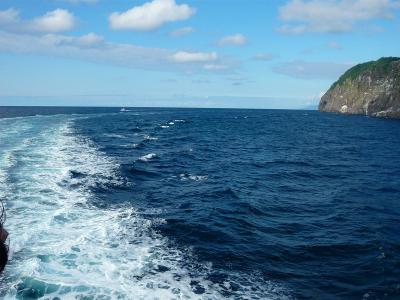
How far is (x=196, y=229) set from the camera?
1035 inches

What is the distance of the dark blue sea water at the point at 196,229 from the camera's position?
18422 millimetres

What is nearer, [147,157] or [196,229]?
[196,229]

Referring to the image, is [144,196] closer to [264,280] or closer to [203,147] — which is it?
[264,280]

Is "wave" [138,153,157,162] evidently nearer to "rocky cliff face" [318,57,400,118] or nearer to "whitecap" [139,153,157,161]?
"whitecap" [139,153,157,161]

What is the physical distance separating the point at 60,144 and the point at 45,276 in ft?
151

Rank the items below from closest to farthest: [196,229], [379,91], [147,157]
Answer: [196,229], [147,157], [379,91]

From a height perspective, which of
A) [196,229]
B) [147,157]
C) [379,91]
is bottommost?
[196,229]

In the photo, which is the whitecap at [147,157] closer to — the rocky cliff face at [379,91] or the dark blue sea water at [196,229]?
the dark blue sea water at [196,229]

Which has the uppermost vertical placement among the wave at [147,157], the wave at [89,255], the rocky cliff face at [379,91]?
the rocky cliff face at [379,91]

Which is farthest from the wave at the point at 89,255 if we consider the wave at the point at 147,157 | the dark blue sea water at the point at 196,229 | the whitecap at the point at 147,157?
the whitecap at the point at 147,157

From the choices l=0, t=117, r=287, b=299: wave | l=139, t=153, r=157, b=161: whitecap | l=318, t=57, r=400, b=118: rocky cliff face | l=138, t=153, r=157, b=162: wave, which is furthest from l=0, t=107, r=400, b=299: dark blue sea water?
l=318, t=57, r=400, b=118: rocky cliff face

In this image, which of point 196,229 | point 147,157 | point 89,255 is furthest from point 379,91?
point 89,255

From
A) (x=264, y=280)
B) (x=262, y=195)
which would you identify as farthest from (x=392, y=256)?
(x=262, y=195)

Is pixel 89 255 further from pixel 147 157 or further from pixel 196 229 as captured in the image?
pixel 147 157
